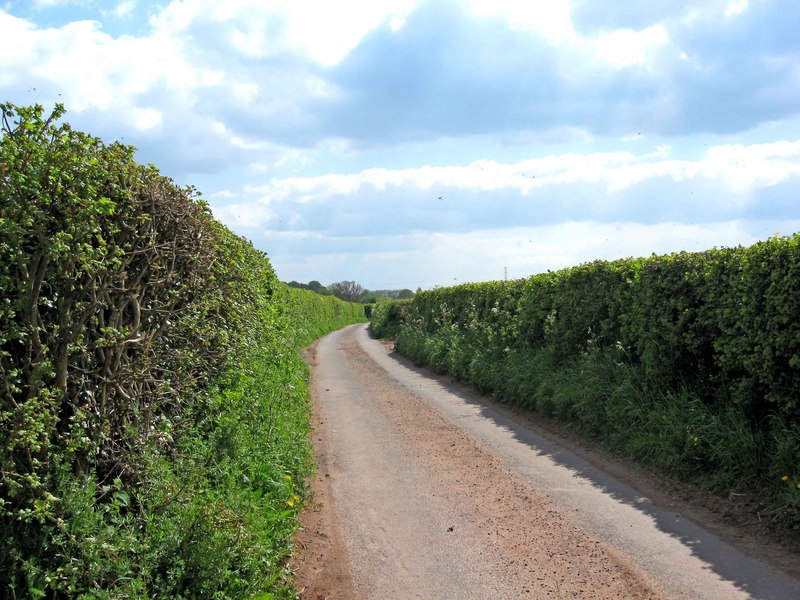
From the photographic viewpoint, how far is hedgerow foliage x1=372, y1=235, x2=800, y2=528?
6.51 metres

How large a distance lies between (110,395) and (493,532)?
3763 mm

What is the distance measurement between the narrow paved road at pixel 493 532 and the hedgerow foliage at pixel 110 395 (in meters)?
0.81

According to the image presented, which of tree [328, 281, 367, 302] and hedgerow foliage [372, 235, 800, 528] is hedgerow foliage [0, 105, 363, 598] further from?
tree [328, 281, 367, 302]

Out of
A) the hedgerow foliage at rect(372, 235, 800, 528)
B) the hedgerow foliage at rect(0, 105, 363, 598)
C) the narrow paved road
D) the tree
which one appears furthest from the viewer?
the tree

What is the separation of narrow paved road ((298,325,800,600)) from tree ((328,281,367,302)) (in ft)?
407

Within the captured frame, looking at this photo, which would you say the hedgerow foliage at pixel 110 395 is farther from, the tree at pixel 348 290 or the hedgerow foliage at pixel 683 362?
the tree at pixel 348 290

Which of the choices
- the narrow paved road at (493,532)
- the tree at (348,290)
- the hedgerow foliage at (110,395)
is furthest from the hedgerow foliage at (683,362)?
the tree at (348,290)

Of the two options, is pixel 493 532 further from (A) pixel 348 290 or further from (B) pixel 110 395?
(A) pixel 348 290

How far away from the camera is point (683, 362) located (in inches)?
332

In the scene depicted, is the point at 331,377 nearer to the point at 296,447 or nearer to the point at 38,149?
the point at 296,447

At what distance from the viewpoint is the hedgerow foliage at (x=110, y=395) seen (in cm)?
342

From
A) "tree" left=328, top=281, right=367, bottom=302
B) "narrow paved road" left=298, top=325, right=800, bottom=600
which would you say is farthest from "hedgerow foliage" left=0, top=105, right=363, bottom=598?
"tree" left=328, top=281, right=367, bottom=302

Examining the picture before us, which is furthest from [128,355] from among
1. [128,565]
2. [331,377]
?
[331,377]

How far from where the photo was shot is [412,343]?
77.5ft
